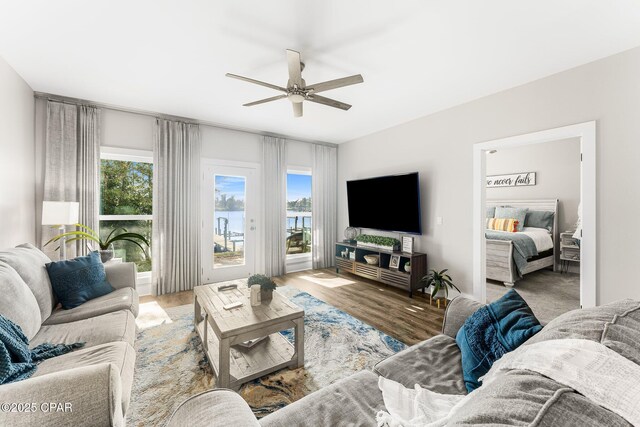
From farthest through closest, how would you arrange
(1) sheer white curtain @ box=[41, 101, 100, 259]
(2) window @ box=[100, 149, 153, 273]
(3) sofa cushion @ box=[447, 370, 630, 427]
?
(2) window @ box=[100, 149, 153, 273], (1) sheer white curtain @ box=[41, 101, 100, 259], (3) sofa cushion @ box=[447, 370, 630, 427]

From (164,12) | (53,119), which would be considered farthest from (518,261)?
(53,119)

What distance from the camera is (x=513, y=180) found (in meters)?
5.95

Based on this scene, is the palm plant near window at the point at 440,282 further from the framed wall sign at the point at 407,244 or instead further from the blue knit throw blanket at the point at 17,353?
the blue knit throw blanket at the point at 17,353

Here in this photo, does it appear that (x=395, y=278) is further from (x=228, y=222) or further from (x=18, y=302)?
(x=18, y=302)

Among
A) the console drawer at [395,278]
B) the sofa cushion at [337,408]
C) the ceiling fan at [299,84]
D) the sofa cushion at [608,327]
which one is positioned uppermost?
the ceiling fan at [299,84]

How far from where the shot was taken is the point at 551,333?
34.2 inches

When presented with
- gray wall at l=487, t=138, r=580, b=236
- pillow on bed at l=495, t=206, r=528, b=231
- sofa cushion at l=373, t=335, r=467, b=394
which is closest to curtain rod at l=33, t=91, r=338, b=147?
sofa cushion at l=373, t=335, r=467, b=394

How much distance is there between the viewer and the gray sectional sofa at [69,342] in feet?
3.09

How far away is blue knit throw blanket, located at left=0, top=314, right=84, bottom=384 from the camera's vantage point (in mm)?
1169

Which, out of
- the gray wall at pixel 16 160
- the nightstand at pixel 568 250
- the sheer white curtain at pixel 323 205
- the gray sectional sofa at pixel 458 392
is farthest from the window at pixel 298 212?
the nightstand at pixel 568 250

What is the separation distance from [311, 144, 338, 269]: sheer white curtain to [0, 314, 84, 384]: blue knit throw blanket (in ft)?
13.8

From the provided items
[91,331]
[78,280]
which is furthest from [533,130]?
[78,280]

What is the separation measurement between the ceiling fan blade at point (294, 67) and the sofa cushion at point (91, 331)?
2.29m

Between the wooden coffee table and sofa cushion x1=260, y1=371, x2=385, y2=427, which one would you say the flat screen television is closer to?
the wooden coffee table
